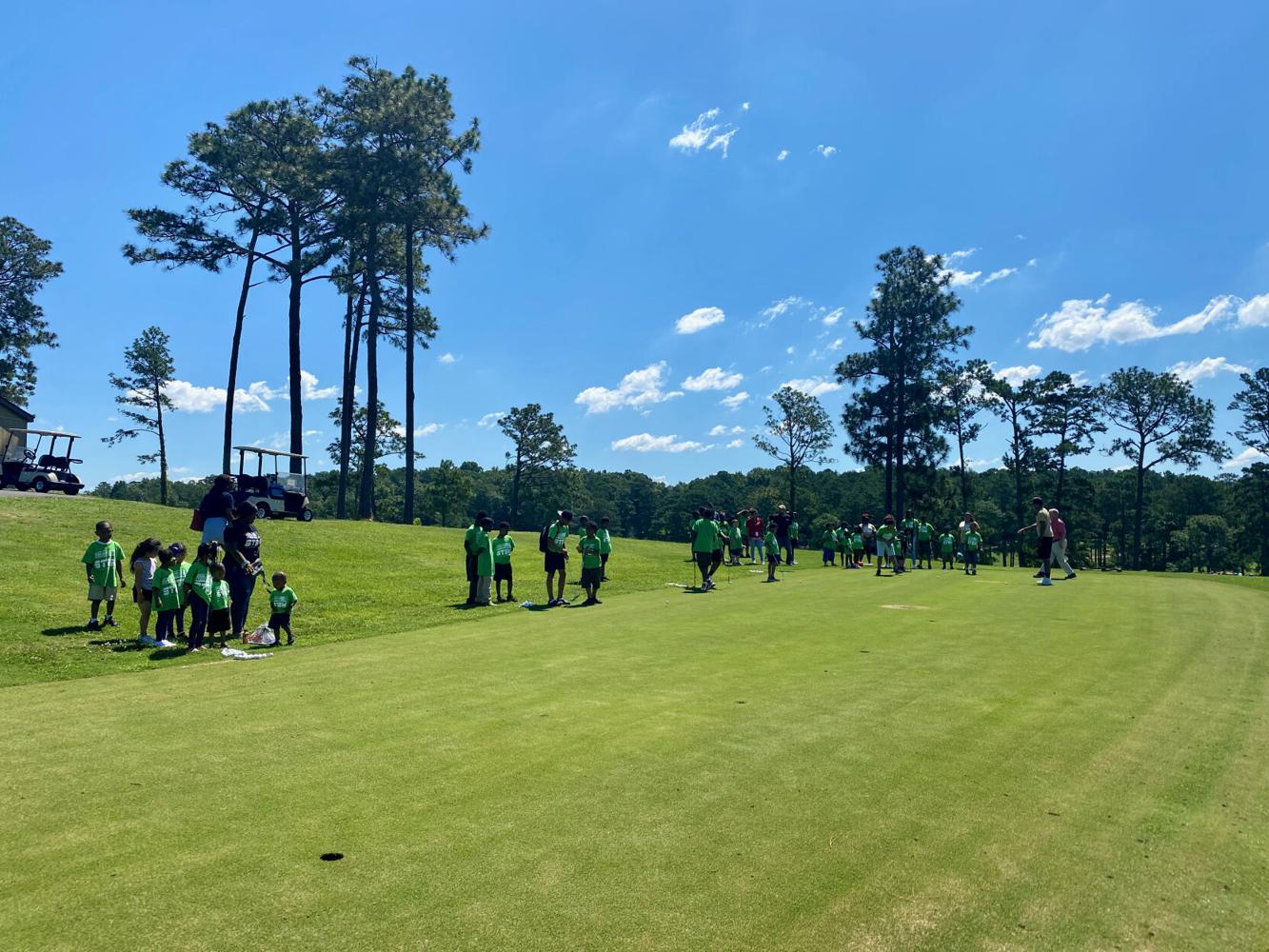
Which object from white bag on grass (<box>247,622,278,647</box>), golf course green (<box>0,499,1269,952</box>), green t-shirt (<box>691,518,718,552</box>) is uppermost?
green t-shirt (<box>691,518,718,552</box>)

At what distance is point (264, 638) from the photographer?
506 inches

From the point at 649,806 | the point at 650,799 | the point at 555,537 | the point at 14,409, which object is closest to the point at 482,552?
the point at 555,537

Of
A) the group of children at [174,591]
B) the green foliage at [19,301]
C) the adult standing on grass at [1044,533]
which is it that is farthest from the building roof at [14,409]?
the adult standing on grass at [1044,533]

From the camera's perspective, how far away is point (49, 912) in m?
3.52

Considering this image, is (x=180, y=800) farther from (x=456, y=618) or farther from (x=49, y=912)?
(x=456, y=618)

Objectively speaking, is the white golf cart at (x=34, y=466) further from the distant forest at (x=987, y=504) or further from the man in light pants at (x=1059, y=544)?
the man in light pants at (x=1059, y=544)

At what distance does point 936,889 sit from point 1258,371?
263ft

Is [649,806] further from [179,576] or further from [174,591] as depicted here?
[179,576]

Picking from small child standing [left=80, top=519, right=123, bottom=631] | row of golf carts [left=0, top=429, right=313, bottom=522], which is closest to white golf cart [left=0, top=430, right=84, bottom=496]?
row of golf carts [left=0, top=429, right=313, bottom=522]

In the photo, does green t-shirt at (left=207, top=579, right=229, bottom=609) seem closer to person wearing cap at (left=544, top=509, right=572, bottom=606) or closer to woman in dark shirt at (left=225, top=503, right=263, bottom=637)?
woman in dark shirt at (left=225, top=503, right=263, bottom=637)

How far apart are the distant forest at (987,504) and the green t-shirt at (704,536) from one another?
119 feet

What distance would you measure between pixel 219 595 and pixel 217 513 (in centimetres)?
143

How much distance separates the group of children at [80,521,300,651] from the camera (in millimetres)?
12133

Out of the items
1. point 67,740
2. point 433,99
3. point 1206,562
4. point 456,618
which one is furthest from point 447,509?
point 1206,562
